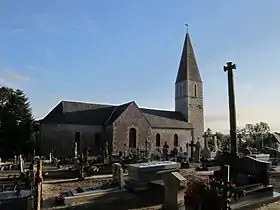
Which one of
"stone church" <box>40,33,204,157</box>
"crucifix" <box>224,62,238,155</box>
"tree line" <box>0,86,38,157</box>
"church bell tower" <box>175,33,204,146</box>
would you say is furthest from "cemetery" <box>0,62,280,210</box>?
"church bell tower" <box>175,33,204,146</box>

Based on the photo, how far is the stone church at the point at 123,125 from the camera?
3170 centimetres

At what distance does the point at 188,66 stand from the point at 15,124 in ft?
88.1

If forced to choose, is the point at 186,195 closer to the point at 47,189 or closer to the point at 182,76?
the point at 47,189

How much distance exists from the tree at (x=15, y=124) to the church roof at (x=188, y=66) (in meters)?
23.5

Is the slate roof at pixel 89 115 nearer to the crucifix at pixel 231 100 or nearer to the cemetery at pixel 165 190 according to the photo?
the cemetery at pixel 165 190

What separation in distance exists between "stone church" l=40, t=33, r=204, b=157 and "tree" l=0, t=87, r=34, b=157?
5743 millimetres

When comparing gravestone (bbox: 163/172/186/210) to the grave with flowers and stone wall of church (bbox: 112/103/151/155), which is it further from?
stone wall of church (bbox: 112/103/151/155)

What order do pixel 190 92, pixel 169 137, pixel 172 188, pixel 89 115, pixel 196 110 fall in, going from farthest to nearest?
pixel 196 110
pixel 190 92
pixel 169 137
pixel 89 115
pixel 172 188

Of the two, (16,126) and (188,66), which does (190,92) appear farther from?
(16,126)

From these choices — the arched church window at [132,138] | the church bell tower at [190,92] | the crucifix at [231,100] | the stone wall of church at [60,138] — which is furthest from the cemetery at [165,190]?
the church bell tower at [190,92]

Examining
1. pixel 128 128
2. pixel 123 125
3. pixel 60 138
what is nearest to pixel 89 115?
pixel 123 125

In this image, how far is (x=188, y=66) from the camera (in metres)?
45.1

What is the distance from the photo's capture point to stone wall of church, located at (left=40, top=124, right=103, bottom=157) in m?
31.0

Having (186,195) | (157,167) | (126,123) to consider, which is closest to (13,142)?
(126,123)
